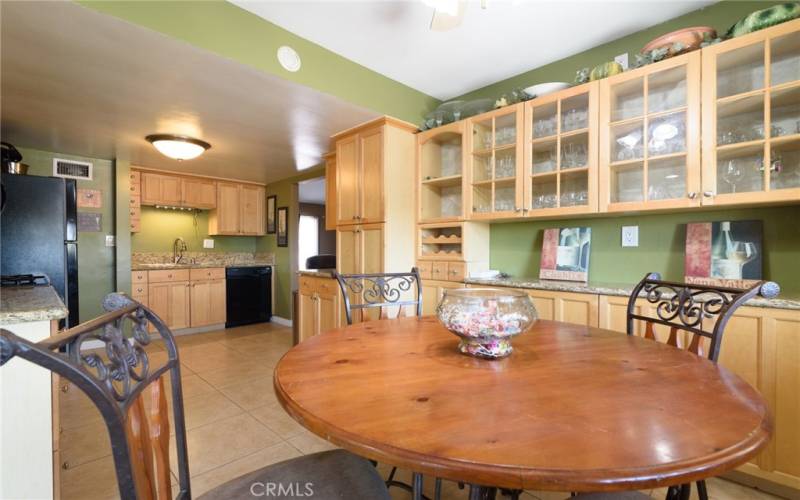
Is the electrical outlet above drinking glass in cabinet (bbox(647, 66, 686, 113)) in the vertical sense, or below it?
above

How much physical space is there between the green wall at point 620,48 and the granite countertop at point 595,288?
1519 millimetres

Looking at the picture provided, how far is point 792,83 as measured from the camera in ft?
5.55

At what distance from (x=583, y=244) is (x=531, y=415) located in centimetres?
211

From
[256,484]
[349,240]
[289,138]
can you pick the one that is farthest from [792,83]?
[289,138]

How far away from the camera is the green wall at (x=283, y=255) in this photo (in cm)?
539

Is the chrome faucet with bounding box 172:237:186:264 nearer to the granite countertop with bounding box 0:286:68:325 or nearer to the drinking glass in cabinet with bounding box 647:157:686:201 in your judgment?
the granite countertop with bounding box 0:286:68:325

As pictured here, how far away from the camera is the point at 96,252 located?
4141 mm

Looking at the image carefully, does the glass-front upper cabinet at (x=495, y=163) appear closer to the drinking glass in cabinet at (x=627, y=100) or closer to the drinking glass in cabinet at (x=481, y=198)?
the drinking glass in cabinet at (x=481, y=198)

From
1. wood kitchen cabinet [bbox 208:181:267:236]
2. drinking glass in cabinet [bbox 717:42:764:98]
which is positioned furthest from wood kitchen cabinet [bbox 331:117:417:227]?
wood kitchen cabinet [bbox 208:181:267:236]

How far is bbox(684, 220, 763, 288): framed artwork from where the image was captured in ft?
6.25

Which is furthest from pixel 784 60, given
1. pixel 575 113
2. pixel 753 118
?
pixel 575 113

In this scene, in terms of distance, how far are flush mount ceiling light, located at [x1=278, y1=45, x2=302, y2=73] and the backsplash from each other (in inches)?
153

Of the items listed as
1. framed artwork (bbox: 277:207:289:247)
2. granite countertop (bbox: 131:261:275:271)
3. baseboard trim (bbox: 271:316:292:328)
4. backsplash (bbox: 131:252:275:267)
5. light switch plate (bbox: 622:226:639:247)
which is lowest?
baseboard trim (bbox: 271:316:292:328)
